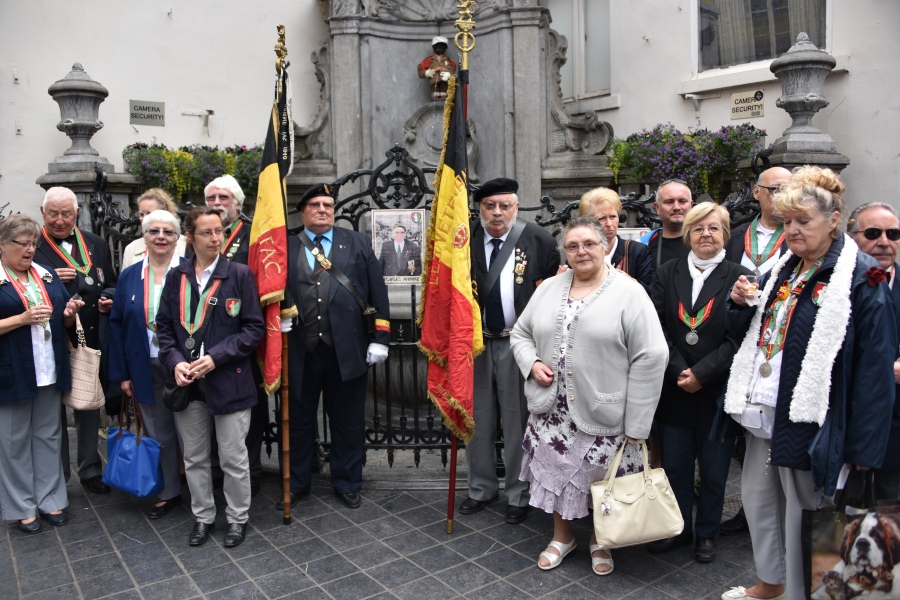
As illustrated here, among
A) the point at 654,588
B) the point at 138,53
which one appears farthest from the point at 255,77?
the point at 654,588

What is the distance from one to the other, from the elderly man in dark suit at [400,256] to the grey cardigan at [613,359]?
2047mm

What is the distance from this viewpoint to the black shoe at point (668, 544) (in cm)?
407

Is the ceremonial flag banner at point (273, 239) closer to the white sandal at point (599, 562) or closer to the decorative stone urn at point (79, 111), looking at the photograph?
the white sandal at point (599, 562)

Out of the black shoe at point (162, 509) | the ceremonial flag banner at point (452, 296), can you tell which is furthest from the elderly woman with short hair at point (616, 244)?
the black shoe at point (162, 509)

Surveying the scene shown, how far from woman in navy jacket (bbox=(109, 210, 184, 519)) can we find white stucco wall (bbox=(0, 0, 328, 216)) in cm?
443

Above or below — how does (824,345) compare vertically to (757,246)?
below

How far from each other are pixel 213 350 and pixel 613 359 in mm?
2201

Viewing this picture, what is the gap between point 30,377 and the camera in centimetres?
445

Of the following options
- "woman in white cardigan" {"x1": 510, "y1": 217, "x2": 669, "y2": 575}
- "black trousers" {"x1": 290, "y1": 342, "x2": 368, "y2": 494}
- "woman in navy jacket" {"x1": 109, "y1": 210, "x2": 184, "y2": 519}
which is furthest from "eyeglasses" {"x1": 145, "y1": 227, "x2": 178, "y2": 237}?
"woman in white cardigan" {"x1": 510, "y1": 217, "x2": 669, "y2": 575}

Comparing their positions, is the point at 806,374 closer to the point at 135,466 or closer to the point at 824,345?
the point at 824,345

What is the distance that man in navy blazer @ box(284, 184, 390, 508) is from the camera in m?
4.66

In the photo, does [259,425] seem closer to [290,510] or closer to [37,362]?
[290,510]

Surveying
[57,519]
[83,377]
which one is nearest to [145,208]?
[83,377]

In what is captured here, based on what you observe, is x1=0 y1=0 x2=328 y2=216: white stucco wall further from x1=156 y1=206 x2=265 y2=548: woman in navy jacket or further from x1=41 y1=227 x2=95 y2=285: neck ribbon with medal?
x1=156 y1=206 x2=265 y2=548: woman in navy jacket
